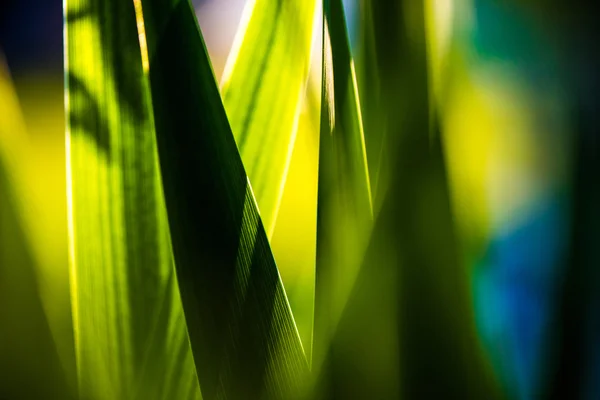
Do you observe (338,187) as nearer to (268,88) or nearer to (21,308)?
(268,88)

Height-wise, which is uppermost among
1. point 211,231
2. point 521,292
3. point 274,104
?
point 274,104

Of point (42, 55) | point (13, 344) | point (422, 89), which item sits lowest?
point (13, 344)

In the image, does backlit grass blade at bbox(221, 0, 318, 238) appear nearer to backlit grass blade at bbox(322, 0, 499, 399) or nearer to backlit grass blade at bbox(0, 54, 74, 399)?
backlit grass blade at bbox(322, 0, 499, 399)

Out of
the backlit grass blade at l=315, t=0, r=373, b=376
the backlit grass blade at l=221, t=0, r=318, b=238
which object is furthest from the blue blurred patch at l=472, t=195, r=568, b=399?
the backlit grass blade at l=221, t=0, r=318, b=238

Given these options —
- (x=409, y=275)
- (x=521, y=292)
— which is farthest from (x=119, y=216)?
(x=521, y=292)

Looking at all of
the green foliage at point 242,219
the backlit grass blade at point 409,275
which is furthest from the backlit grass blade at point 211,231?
the backlit grass blade at point 409,275

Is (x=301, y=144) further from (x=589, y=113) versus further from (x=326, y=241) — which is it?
(x=589, y=113)

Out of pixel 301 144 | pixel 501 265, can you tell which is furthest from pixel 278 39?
pixel 501 265
